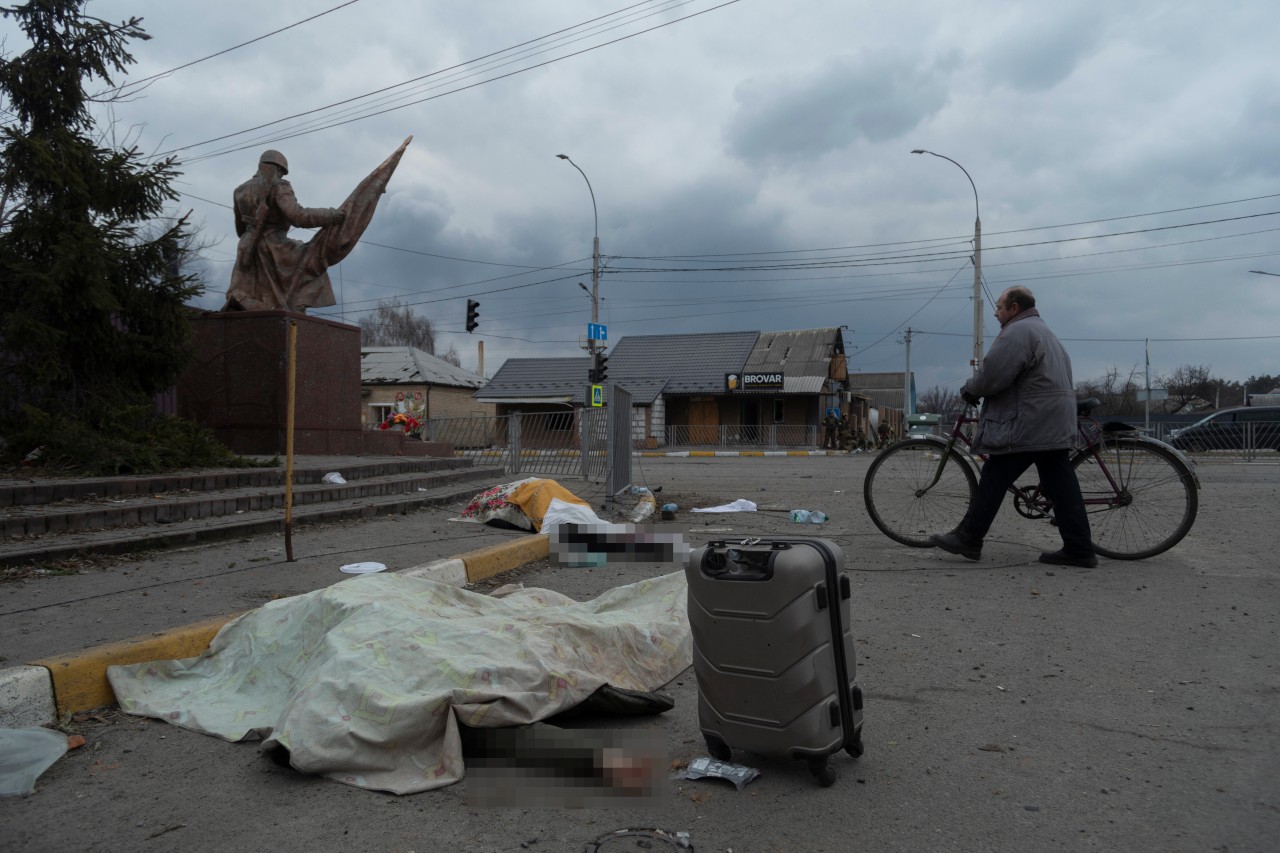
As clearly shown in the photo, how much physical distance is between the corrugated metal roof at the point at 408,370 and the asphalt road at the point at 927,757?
38708 millimetres

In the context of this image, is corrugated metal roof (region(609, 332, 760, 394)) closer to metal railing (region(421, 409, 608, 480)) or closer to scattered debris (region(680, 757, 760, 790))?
metal railing (region(421, 409, 608, 480))

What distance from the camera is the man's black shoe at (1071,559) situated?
232 inches

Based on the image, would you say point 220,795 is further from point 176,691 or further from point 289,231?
point 289,231

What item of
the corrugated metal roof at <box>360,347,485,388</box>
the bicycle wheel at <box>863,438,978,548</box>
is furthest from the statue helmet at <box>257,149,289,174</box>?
the corrugated metal roof at <box>360,347,485,388</box>

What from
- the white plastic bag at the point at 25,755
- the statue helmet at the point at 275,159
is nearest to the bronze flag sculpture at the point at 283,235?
the statue helmet at the point at 275,159

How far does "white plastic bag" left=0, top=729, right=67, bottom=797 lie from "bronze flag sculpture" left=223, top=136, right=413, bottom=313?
36.0 ft

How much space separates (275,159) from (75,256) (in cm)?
536

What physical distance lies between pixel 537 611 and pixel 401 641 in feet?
2.88

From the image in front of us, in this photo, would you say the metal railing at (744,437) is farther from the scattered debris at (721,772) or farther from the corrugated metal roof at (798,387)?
the scattered debris at (721,772)

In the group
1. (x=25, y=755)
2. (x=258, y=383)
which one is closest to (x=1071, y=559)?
(x=25, y=755)

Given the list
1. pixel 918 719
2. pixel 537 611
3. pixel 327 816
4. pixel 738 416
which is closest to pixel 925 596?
pixel 918 719

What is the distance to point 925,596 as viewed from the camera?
5.20m

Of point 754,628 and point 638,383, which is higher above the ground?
point 638,383

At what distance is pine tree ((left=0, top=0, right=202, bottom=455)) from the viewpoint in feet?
28.5
